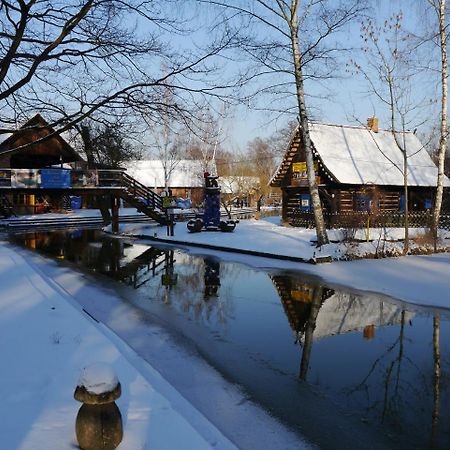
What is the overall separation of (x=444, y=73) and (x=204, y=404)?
16.7 m

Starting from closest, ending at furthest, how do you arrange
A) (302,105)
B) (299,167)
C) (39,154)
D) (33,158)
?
1. (302,105)
2. (299,167)
3. (39,154)
4. (33,158)

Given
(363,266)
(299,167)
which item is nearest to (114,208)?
(299,167)

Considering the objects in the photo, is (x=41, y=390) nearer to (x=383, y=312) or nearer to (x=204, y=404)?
(x=204, y=404)

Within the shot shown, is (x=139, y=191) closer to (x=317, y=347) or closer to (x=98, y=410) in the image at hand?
(x=317, y=347)

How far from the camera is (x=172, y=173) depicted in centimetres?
7431

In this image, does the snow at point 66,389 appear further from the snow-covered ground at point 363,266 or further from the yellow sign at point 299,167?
the yellow sign at point 299,167

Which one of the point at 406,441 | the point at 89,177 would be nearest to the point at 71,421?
the point at 406,441

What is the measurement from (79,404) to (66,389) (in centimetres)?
44

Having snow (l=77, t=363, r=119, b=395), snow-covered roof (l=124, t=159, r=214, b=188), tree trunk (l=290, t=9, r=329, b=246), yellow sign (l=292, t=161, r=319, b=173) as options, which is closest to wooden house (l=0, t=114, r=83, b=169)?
yellow sign (l=292, t=161, r=319, b=173)

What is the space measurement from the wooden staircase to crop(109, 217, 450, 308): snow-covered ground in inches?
310

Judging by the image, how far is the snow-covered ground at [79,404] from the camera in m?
4.11

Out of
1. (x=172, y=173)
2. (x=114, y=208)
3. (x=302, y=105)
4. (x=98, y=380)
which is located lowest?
(x=98, y=380)

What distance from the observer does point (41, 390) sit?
16.2 ft

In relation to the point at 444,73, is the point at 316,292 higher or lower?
lower
